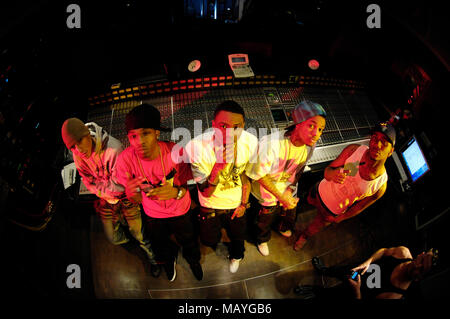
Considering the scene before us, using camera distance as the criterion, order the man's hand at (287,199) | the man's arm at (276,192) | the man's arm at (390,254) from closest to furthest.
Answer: the man's arm at (276,192) → the man's hand at (287,199) → the man's arm at (390,254)

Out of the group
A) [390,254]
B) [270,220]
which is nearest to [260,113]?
[270,220]

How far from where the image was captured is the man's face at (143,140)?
4.40ft

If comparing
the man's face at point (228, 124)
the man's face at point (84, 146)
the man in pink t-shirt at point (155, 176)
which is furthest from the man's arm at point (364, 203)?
the man's face at point (84, 146)

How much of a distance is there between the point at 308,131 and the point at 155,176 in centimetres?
139

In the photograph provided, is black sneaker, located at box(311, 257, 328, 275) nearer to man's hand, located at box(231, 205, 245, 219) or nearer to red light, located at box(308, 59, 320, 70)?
man's hand, located at box(231, 205, 245, 219)

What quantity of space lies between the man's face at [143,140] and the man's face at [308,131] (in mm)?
1215

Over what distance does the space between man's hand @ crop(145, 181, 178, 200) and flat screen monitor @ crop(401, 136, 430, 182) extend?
2550 millimetres

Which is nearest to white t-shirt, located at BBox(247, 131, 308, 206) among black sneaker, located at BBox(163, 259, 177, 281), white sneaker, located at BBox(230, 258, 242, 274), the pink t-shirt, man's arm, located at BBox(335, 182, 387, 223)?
the pink t-shirt

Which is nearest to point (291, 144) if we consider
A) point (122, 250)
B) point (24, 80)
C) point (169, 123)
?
point (169, 123)

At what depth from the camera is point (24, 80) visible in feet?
4.47

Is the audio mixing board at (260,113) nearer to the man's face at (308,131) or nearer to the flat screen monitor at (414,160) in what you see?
the flat screen monitor at (414,160)

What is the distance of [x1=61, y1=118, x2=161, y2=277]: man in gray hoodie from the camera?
138 cm

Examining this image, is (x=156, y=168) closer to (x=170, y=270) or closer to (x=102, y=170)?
(x=102, y=170)
